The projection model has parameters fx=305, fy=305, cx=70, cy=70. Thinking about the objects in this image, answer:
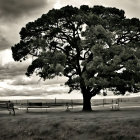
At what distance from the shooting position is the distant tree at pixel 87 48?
112ft

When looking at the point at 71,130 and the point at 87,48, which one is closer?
the point at 71,130

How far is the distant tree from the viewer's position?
34156 millimetres

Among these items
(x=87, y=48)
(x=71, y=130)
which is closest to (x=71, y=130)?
(x=71, y=130)

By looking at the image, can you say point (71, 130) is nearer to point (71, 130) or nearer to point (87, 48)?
point (71, 130)

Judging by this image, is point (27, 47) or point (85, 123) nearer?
point (85, 123)

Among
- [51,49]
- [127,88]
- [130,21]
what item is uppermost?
[130,21]

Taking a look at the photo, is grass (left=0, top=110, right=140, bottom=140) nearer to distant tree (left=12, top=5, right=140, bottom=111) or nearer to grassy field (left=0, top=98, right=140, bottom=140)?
grassy field (left=0, top=98, right=140, bottom=140)

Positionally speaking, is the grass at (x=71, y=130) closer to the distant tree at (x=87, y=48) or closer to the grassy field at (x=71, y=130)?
the grassy field at (x=71, y=130)

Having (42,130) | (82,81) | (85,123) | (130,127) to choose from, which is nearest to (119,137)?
(130,127)

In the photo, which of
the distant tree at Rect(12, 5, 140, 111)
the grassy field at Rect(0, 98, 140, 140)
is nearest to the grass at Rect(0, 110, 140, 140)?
the grassy field at Rect(0, 98, 140, 140)

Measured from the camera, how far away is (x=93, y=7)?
38594 millimetres

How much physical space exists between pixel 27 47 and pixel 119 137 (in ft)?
83.5

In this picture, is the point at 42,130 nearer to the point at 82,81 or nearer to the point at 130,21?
the point at 82,81

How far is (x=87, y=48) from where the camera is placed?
37.0m
